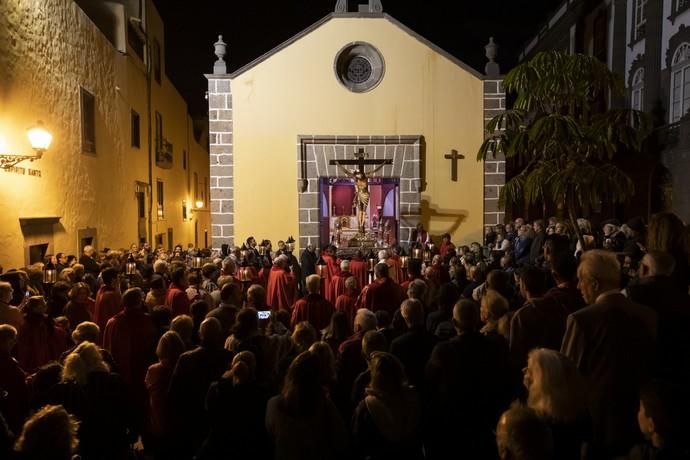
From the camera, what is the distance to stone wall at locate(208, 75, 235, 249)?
51.4 feet

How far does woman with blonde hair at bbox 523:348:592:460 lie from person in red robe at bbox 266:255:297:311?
6.48 meters

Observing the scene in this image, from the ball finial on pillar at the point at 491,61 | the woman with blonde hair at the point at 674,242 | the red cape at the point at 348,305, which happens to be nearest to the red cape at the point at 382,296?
the red cape at the point at 348,305

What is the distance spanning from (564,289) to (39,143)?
778 cm

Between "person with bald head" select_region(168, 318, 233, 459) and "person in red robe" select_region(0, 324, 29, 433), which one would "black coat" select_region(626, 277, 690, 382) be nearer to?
"person with bald head" select_region(168, 318, 233, 459)

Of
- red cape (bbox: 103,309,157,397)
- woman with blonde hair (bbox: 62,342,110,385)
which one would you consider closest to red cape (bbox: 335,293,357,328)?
red cape (bbox: 103,309,157,397)

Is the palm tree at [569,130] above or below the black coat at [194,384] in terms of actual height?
above

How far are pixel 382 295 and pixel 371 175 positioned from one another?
30.1 feet

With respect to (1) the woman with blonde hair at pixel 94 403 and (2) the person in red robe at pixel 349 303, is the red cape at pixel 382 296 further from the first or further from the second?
(1) the woman with blonde hair at pixel 94 403

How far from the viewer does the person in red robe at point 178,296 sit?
6.58m

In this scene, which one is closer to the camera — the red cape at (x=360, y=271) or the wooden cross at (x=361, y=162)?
the red cape at (x=360, y=271)

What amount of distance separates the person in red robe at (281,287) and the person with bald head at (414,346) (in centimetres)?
491

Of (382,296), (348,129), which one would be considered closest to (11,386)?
(382,296)

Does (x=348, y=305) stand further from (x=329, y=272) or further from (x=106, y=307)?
(x=329, y=272)

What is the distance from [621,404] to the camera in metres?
3.23
